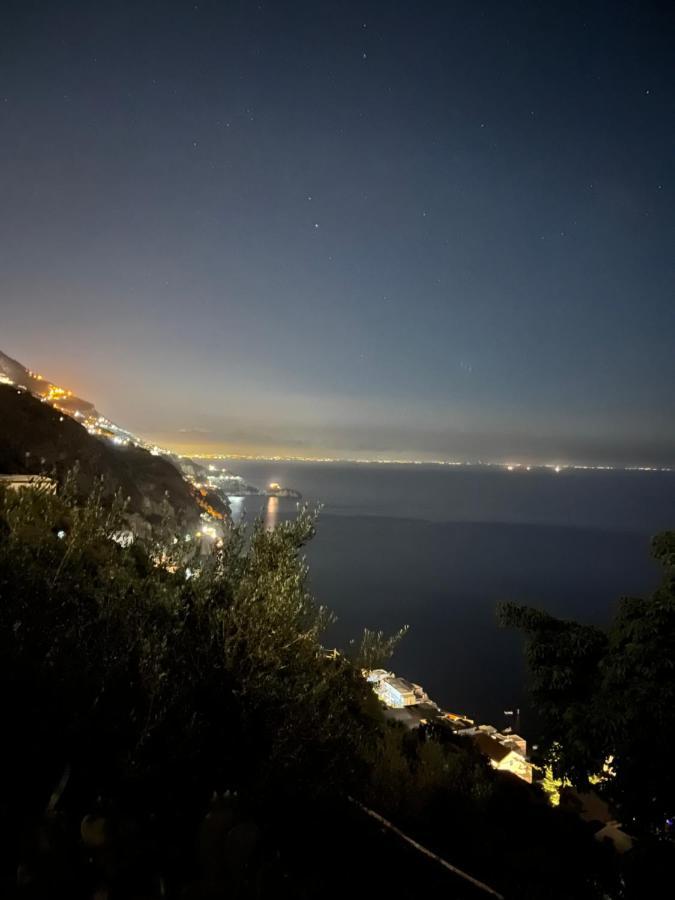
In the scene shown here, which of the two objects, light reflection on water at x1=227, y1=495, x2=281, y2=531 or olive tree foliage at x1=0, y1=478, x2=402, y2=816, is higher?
olive tree foliage at x1=0, y1=478, x2=402, y2=816

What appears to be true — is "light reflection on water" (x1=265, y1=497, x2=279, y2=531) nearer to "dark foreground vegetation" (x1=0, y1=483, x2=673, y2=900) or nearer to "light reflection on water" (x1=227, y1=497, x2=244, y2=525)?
"light reflection on water" (x1=227, y1=497, x2=244, y2=525)

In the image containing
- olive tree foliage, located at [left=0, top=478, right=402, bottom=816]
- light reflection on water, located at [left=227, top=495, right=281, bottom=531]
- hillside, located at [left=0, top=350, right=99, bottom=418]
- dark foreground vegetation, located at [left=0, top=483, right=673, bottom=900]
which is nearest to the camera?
dark foreground vegetation, located at [left=0, top=483, right=673, bottom=900]

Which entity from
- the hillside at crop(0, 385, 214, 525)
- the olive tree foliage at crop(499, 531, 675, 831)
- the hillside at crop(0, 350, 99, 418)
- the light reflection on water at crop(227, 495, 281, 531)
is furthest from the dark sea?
the hillside at crop(0, 350, 99, 418)

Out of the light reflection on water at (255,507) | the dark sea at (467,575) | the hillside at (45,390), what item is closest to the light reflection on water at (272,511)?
the light reflection on water at (255,507)

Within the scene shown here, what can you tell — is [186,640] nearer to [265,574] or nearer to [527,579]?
[265,574]

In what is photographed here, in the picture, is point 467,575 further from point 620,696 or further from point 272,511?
point 620,696

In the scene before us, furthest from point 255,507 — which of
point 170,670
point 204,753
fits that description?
point 204,753
